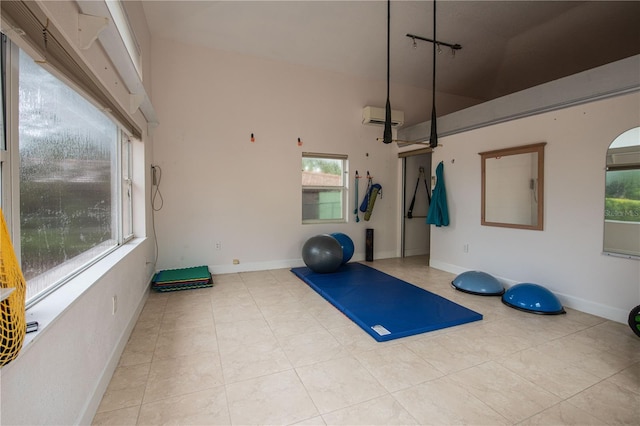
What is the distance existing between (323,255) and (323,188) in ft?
5.29

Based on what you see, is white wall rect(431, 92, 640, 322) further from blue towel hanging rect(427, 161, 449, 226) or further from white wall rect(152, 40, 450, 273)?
white wall rect(152, 40, 450, 273)

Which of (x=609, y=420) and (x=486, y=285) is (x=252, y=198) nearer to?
(x=486, y=285)

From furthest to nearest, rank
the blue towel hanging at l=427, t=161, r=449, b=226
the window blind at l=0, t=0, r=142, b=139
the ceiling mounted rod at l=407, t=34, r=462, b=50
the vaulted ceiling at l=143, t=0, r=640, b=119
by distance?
the blue towel hanging at l=427, t=161, r=449, b=226
the ceiling mounted rod at l=407, t=34, r=462, b=50
the vaulted ceiling at l=143, t=0, r=640, b=119
the window blind at l=0, t=0, r=142, b=139

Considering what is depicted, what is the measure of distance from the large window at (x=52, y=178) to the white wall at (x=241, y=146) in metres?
1.92

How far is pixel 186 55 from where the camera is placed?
462cm

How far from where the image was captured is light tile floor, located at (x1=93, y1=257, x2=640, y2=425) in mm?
1758

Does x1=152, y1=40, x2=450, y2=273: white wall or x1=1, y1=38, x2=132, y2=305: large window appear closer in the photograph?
x1=1, y1=38, x2=132, y2=305: large window

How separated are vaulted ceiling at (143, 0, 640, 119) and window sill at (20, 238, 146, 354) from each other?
11.6ft

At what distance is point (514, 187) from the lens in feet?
13.4

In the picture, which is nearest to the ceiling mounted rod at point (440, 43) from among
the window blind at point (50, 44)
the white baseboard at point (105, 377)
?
the window blind at point (50, 44)

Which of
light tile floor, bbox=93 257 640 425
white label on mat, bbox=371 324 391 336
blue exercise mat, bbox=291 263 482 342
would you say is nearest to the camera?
light tile floor, bbox=93 257 640 425

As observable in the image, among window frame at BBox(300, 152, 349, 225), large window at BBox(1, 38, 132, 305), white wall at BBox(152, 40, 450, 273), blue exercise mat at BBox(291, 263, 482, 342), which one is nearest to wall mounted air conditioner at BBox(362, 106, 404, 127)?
white wall at BBox(152, 40, 450, 273)

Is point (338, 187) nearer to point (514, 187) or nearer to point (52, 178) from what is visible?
point (514, 187)

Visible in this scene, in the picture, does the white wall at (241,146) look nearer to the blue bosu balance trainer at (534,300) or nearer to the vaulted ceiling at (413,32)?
the vaulted ceiling at (413,32)
